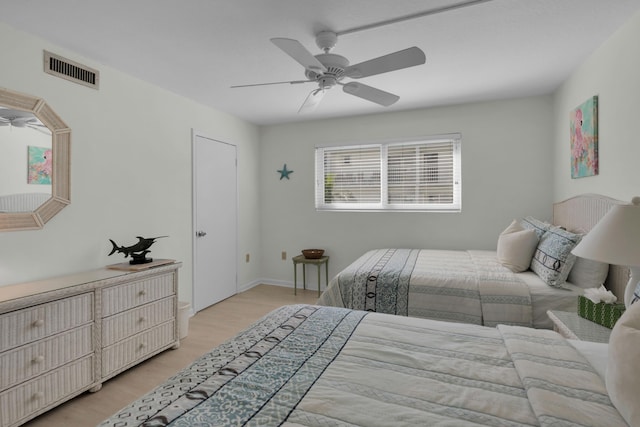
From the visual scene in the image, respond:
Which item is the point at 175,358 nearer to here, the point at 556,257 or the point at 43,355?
the point at 43,355

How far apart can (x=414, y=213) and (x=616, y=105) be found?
2.17m

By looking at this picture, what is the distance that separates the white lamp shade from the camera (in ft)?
4.59

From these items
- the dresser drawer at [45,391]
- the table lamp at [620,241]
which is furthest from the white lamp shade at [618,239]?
the dresser drawer at [45,391]

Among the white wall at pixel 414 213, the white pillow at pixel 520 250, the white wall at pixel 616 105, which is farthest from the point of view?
the white wall at pixel 414 213

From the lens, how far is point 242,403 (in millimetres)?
956

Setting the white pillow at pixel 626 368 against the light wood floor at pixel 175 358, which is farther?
the light wood floor at pixel 175 358

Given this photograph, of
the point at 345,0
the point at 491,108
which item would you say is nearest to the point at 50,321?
the point at 345,0

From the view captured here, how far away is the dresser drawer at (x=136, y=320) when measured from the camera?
7.30ft

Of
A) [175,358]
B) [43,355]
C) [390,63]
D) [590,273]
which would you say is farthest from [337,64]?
[175,358]

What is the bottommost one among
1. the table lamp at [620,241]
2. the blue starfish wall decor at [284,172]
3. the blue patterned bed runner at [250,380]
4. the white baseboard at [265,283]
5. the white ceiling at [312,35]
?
the white baseboard at [265,283]

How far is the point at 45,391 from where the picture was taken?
1.88 metres

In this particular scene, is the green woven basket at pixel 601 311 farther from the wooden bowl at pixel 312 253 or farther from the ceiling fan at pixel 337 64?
the wooden bowl at pixel 312 253

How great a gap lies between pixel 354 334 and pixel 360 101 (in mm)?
2853

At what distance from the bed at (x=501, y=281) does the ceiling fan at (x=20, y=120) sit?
2.43 meters
